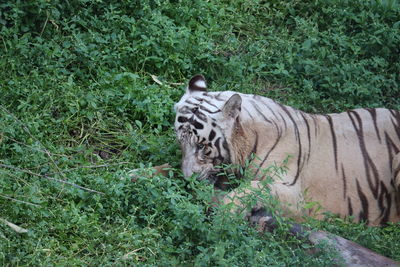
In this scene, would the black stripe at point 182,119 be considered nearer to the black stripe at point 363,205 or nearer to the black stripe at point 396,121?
the black stripe at point 363,205

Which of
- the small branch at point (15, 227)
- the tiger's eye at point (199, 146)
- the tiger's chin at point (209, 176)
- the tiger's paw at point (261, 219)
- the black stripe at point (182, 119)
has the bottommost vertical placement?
the small branch at point (15, 227)

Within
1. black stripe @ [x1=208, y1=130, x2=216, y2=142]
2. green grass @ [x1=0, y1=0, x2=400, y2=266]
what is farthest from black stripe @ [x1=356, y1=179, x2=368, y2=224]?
black stripe @ [x1=208, y1=130, x2=216, y2=142]

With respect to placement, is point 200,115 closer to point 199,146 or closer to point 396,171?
point 199,146

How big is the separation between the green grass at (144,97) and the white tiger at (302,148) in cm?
26

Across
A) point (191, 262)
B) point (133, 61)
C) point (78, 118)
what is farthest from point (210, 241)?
point (133, 61)

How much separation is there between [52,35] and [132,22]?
28.0 inches

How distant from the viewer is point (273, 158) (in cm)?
569

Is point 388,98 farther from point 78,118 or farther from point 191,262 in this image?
point 191,262

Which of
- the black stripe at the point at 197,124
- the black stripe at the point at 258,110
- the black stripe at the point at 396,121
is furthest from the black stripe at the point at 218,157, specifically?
the black stripe at the point at 396,121

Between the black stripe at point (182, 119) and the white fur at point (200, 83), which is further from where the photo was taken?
the white fur at point (200, 83)

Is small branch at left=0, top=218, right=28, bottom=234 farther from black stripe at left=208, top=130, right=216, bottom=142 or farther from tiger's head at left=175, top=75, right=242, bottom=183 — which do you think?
black stripe at left=208, top=130, right=216, bottom=142

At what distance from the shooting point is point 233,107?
5625 millimetres

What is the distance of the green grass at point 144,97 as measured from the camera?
484 centimetres

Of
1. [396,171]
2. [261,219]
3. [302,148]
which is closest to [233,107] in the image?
[302,148]
